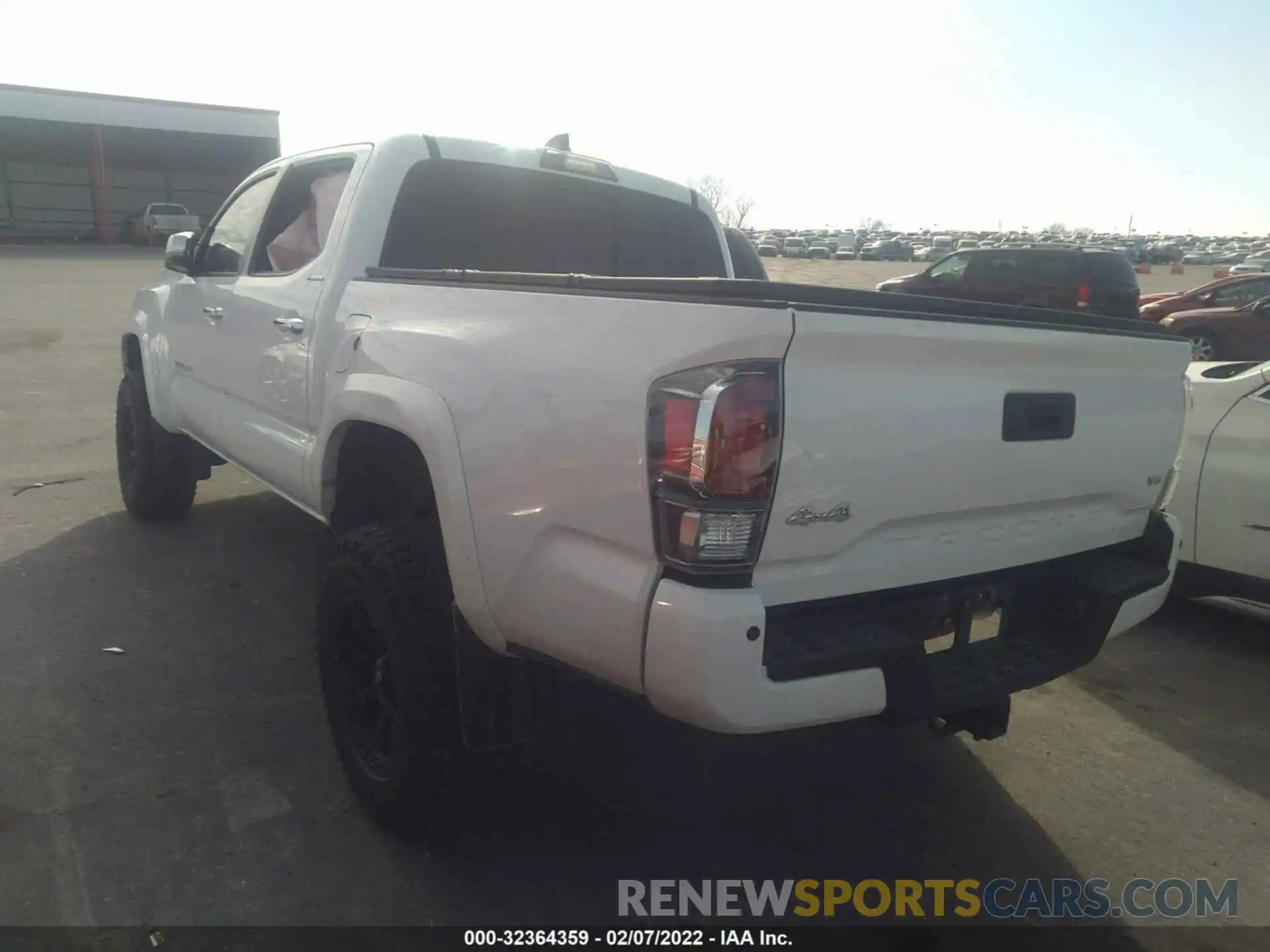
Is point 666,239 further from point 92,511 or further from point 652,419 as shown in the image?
point 92,511

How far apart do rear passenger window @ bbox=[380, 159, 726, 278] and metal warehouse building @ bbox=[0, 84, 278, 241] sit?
41973 millimetres

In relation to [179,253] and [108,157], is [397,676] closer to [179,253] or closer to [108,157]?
[179,253]

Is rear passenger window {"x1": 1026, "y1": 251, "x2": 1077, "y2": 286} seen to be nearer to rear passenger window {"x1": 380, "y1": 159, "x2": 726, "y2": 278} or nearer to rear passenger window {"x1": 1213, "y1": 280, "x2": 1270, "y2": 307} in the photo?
rear passenger window {"x1": 1213, "y1": 280, "x2": 1270, "y2": 307}

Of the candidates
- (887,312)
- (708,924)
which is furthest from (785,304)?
(708,924)

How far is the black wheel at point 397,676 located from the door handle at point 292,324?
3.04 ft

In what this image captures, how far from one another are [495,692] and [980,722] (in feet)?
4.26

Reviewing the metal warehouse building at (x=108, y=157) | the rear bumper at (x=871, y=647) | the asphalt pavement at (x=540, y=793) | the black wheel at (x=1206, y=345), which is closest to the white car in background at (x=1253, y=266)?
the black wheel at (x=1206, y=345)

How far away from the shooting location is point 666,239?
171 inches

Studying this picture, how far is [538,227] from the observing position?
3906 mm

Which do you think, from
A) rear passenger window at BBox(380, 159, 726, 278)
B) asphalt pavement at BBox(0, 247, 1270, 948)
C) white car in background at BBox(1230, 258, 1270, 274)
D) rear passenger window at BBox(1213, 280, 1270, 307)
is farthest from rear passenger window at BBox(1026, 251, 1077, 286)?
white car in background at BBox(1230, 258, 1270, 274)

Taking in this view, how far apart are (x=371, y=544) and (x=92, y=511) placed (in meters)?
3.99

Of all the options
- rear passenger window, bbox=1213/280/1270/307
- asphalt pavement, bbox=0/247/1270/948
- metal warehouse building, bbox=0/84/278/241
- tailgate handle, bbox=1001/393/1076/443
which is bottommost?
asphalt pavement, bbox=0/247/1270/948

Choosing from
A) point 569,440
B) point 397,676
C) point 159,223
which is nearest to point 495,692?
point 397,676

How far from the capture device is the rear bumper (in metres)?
1.98
